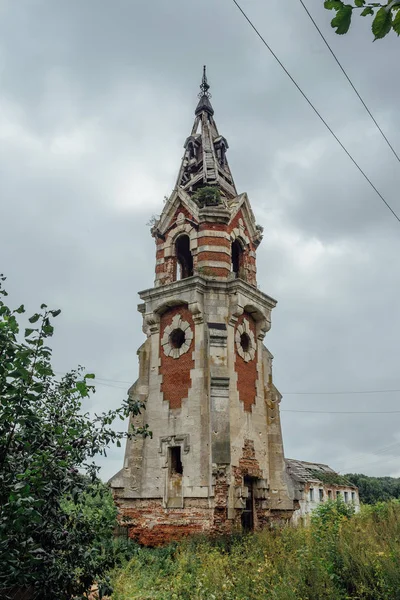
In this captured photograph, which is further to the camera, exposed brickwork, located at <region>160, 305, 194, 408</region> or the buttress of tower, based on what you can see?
the buttress of tower

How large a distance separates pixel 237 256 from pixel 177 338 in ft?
15.6

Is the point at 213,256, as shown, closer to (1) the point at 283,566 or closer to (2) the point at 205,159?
(2) the point at 205,159

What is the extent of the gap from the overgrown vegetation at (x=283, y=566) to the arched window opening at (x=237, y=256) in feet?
31.8

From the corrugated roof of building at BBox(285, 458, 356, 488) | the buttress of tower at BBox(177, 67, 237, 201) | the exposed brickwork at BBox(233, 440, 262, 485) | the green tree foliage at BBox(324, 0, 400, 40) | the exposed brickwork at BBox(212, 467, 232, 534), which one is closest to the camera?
the green tree foliage at BBox(324, 0, 400, 40)

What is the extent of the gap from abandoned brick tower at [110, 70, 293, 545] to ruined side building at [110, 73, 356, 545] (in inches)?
1.4

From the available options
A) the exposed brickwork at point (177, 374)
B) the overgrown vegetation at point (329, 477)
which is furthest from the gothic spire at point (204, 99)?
the overgrown vegetation at point (329, 477)

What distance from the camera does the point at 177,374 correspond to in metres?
16.9

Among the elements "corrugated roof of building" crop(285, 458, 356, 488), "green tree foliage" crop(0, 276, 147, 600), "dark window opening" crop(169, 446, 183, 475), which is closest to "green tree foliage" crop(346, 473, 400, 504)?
"corrugated roof of building" crop(285, 458, 356, 488)

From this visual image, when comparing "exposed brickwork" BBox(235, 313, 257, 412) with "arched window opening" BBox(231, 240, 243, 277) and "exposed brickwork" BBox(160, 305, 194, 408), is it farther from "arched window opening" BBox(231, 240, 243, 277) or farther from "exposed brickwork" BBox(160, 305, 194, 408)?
"arched window opening" BBox(231, 240, 243, 277)

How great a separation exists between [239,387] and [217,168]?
9958 mm

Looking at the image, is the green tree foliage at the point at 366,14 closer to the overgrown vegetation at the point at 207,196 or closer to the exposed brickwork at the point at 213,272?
the exposed brickwork at the point at 213,272

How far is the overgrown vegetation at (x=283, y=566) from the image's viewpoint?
891 cm

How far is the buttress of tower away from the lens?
70.0 ft

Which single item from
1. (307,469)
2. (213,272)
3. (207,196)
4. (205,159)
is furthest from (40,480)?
(307,469)
